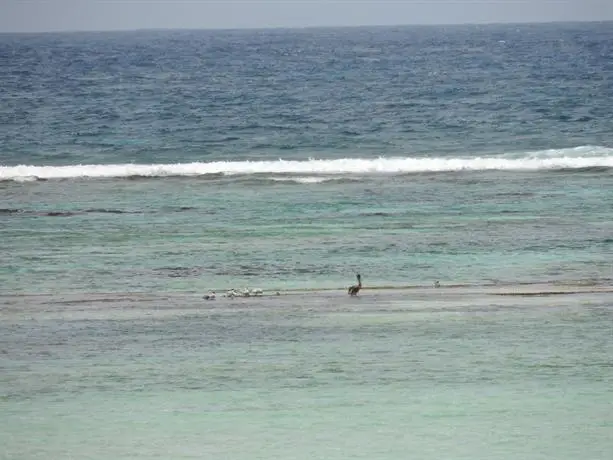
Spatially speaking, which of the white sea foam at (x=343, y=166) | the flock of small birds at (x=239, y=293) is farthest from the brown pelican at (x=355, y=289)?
the white sea foam at (x=343, y=166)

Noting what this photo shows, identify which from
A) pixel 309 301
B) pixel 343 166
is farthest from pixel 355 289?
pixel 343 166

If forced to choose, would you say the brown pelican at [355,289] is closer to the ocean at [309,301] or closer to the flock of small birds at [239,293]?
the ocean at [309,301]

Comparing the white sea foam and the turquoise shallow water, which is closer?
the turquoise shallow water

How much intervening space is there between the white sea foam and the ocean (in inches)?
6.6

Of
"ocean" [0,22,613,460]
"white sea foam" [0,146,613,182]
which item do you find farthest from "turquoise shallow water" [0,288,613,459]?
"white sea foam" [0,146,613,182]

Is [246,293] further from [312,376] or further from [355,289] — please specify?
[312,376]

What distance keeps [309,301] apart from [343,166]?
Answer: 16.5m

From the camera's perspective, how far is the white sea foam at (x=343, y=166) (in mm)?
29094

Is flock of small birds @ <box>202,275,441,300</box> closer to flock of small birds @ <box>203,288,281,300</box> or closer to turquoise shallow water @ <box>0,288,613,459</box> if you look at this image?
flock of small birds @ <box>203,288,281,300</box>

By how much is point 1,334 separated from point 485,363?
17.0 ft

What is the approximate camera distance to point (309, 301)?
1451 centimetres

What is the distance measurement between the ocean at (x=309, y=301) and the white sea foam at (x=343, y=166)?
167 mm

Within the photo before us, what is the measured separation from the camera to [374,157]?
3338cm

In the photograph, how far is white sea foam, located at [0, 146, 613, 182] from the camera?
29094 millimetres
